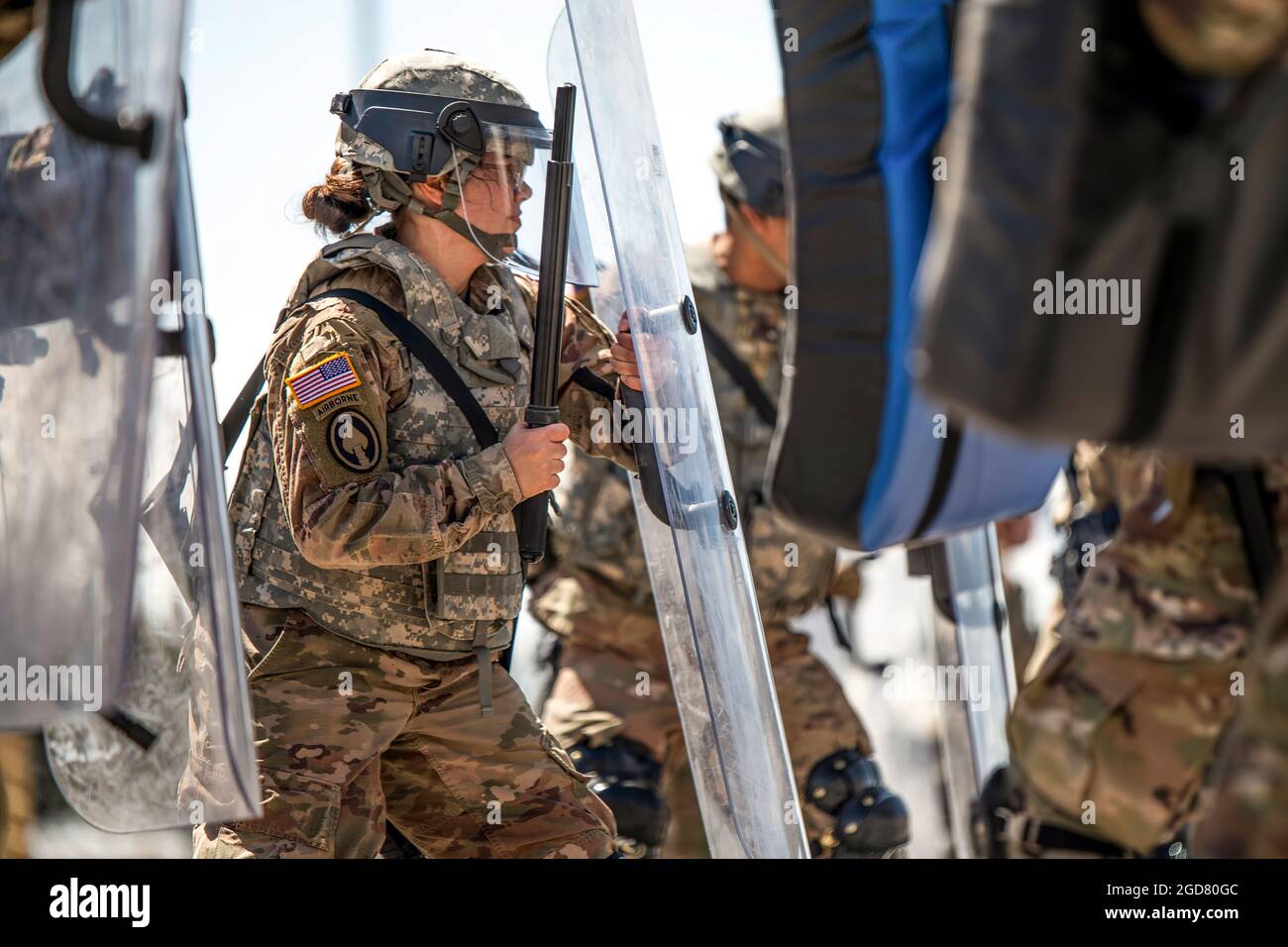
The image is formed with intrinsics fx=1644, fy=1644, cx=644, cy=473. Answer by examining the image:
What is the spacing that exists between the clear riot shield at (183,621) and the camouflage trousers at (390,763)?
33 cm

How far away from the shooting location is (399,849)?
3.18m

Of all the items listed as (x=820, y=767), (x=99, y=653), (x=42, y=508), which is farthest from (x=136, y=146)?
(x=820, y=767)

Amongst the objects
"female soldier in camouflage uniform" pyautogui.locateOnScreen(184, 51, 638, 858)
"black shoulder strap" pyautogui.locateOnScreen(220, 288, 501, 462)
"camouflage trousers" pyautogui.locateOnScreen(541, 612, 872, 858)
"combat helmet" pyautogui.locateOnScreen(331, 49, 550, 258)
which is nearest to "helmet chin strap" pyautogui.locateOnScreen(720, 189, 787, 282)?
"camouflage trousers" pyautogui.locateOnScreen(541, 612, 872, 858)

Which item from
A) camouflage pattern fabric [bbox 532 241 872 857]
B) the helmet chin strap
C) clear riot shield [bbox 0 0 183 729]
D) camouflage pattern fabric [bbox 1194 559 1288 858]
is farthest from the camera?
the helmet chin strap

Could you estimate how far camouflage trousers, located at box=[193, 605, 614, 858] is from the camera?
2814 millimetres

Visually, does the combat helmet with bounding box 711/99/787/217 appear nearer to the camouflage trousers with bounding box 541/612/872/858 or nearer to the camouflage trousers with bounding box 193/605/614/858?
the camouflage trousers with bounding box 541/612/872/858

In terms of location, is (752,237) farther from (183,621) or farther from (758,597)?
(183,621)

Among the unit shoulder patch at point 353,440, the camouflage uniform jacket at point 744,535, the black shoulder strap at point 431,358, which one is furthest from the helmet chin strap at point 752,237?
the unit shoulder patch at point 353,440

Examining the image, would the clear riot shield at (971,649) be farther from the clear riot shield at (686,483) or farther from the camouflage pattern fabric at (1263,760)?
the camouflage pattern fabric at (1263,760)

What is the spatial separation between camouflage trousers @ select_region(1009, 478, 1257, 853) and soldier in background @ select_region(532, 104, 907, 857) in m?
1.47

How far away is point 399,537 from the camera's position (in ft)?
9.16
